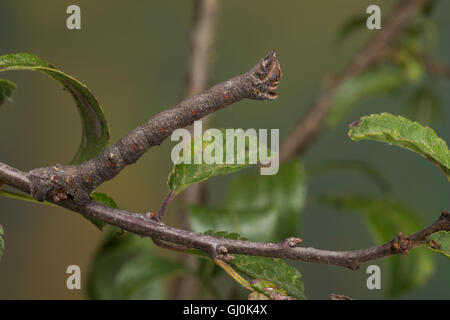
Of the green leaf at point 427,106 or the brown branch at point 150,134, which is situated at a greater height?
the green leaf at point 427,106

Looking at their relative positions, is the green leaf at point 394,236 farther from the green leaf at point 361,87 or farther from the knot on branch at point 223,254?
the knot on branch at point 223,254

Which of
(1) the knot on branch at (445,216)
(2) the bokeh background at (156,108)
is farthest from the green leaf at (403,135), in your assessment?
(2) the bokeh background at (156,108)

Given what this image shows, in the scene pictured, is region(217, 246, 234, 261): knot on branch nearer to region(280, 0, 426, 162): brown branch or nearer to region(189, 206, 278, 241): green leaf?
region(189, 206, 278, 241): green leaf

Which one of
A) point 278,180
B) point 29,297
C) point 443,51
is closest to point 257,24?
point 443,51
